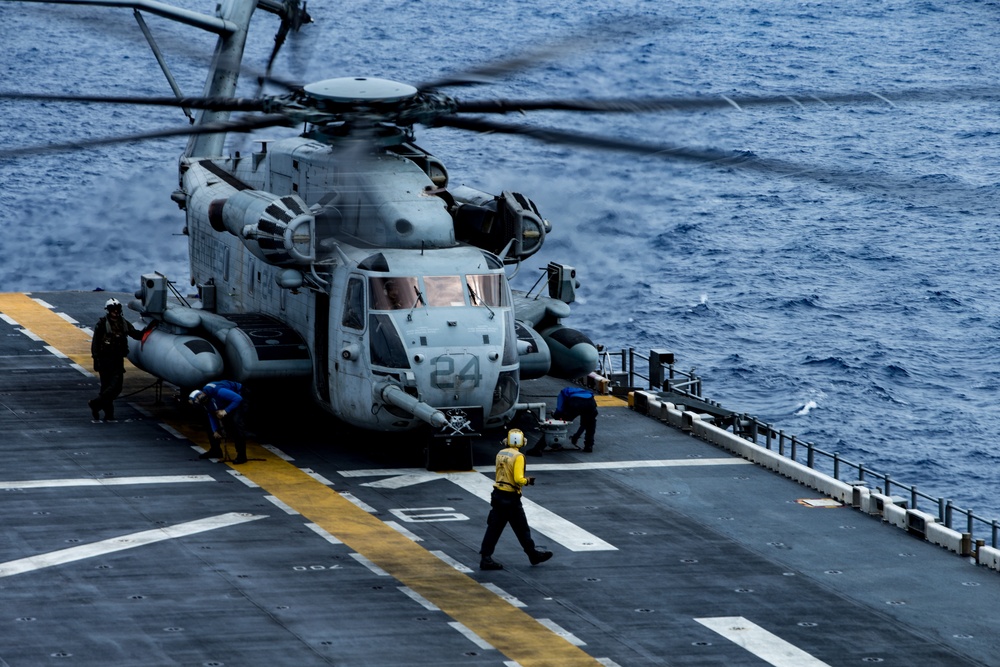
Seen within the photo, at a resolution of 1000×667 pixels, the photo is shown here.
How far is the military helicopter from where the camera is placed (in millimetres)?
26281

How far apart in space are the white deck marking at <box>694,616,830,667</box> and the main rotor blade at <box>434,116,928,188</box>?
18.2 feet

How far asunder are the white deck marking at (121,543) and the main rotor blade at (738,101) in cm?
724

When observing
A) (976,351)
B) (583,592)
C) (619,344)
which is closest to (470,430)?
(583,592)

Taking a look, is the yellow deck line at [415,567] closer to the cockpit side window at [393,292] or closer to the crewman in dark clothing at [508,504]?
the crewman in dark clothing at [508,504]

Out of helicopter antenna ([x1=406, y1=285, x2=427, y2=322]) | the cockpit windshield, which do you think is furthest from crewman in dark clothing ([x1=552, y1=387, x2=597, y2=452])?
helicopter antenna ([x1=406, y1=285, x2=427, y2=322])

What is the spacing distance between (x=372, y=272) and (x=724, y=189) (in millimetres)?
53504

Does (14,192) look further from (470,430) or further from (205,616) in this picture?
(205,616)

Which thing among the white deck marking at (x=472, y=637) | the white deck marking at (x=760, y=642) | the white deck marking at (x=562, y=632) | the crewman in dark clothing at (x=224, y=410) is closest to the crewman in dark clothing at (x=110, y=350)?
the crewman in dark clothing at (x=224, y=410)

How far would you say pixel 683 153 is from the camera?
23016 mm

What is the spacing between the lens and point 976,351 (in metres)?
54.2

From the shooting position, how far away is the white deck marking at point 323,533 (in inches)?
951

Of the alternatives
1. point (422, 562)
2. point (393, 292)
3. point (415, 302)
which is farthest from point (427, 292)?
point (422, 562)

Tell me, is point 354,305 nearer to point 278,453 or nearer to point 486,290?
point 486,290

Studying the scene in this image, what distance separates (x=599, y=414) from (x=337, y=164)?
7676 mm
